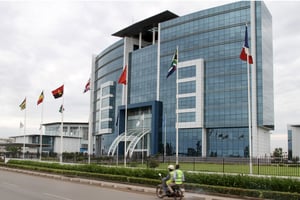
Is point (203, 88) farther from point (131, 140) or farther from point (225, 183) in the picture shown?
point (225, 183)

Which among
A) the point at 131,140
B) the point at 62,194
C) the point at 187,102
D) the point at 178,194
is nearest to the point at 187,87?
the point at 187,102

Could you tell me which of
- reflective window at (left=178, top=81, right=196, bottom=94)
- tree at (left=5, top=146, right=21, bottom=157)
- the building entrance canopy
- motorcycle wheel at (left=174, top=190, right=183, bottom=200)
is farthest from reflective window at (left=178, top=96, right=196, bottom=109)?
motorcycle wheel at (left=174, top=190, right=183, bottom=200)

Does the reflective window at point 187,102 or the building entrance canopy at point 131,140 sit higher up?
the reflective window at point 187,102

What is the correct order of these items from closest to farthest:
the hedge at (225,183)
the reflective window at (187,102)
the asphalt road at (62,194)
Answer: the asphalt road at (62,194) < the hedge at (225,183) < the reflective window at (187,102)

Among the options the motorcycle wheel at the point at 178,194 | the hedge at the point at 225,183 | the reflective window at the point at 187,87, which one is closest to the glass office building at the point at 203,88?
the reflective window at the point at 187,87

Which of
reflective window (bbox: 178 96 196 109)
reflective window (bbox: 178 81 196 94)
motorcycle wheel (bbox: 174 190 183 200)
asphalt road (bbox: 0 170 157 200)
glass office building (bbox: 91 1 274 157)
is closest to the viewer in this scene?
asphalt road (bbox: 0 170 157 200)

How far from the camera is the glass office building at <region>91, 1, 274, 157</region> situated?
6419cm

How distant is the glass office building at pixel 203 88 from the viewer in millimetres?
64188

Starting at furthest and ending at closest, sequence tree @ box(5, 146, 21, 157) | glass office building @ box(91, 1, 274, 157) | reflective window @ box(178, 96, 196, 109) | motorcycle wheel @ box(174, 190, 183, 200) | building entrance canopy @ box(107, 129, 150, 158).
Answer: tree @ box(5, 146, 21, 157) < building entrance canopy @ box(107, 129, 150, 158) < reflective window @ box(178, 96, 196, 109) < glass office building @ box(91, 1, 274, 157) < motorcycle wheel @ box(174, 190, 183, 200)

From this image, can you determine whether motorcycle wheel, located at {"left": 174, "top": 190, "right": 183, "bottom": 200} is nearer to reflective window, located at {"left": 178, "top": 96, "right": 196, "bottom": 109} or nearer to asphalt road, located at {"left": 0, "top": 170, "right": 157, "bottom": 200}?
asphalt road, located at {"left": 0, "top": 170, "right": 157, "bottom": 200}

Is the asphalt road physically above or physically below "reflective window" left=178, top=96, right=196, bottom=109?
below

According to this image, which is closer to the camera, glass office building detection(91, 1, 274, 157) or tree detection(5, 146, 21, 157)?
glass office building detection(91, 1, 274, 157)

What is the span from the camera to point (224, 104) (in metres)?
66.3

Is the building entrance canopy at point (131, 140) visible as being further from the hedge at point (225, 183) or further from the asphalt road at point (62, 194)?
the asphalt road at point (62, 194)
